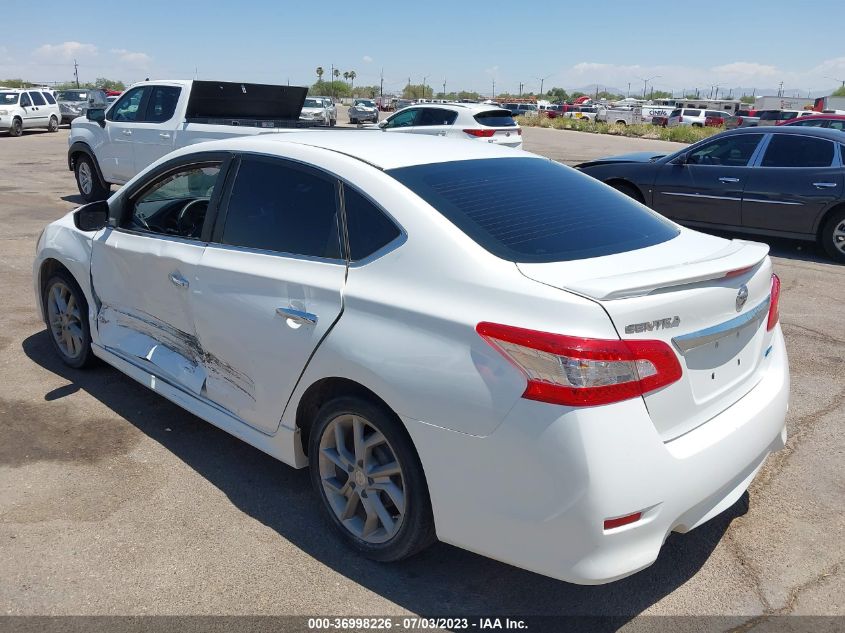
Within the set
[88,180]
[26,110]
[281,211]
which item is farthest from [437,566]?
[26,110]

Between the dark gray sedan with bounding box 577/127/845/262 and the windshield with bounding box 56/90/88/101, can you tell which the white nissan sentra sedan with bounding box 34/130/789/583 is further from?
the windshield with bounding box 56/90/88/101

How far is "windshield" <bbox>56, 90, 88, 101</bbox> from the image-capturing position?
3643cm

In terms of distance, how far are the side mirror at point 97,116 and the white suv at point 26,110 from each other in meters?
18.7

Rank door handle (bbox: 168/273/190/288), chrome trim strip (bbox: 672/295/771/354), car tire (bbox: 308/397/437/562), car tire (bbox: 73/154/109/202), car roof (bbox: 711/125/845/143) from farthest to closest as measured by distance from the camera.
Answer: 1. car tire (bbox: 73/154/109/202)
2. car roof (bbox: 711/125/845/143)
3. door handle (bbox: 168/273/190/288)
4. car tire (bbox: 308/397/437/562)
5. chrome trim strip (bbox: 672/295/771/354)

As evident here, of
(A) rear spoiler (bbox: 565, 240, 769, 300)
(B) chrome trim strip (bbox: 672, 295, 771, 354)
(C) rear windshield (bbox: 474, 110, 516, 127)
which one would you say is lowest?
(B) chrome trim strip (bbox: 672, 295, 771, 354)

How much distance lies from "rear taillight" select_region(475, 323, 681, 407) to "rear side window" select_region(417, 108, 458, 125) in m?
13.9

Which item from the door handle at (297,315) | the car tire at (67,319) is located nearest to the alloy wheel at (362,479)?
the door handle at (297,315)

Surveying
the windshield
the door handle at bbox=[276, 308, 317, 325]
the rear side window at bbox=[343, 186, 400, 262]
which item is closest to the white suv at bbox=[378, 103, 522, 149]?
the rear side window at bbox=[343, 186, 400, 262]

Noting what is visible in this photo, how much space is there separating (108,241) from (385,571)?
2664 millimetres

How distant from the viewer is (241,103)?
34.8ft

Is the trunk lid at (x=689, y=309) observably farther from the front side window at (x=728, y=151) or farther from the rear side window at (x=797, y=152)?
the front side window at (x=728, y=151)

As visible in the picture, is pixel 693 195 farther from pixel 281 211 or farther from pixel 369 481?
pixel 369 481

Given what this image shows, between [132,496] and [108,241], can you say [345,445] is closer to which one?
[132,496]

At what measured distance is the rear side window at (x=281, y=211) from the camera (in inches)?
131
